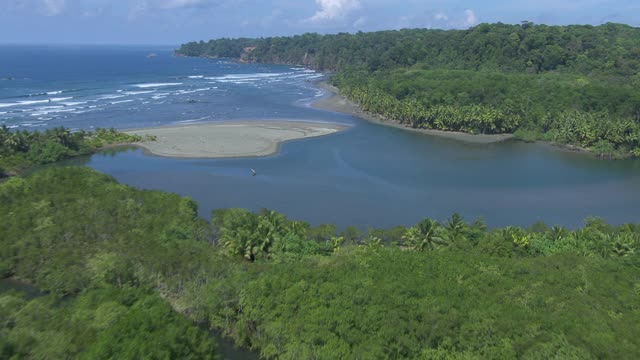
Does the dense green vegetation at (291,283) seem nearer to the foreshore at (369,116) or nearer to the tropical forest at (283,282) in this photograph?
the tropical forest at (283,282)

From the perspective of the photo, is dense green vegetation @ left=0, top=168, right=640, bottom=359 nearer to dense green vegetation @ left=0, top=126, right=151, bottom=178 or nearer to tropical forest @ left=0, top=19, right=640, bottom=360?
tropical forest @ left=0, top=19, right=640, bottom=360

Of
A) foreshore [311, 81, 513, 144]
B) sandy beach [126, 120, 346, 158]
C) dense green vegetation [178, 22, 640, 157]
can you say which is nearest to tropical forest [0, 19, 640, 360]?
sandy beach [126, 120, 346, 158]

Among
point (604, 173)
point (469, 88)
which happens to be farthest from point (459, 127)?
point (604, 173)

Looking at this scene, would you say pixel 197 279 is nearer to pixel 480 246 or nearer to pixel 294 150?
pixel 480 246

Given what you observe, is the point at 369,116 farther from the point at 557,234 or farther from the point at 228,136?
the point at 557,234

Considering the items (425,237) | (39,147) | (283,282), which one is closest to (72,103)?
(39,147)

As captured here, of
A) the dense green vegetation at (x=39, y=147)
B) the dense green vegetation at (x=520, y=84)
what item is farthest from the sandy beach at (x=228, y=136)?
the dense green vegetation at (x=520, y=84)

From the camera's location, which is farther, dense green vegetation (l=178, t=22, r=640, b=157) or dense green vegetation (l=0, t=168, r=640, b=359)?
dense green vegetation (l=178, t=22, r=640, b=157)
